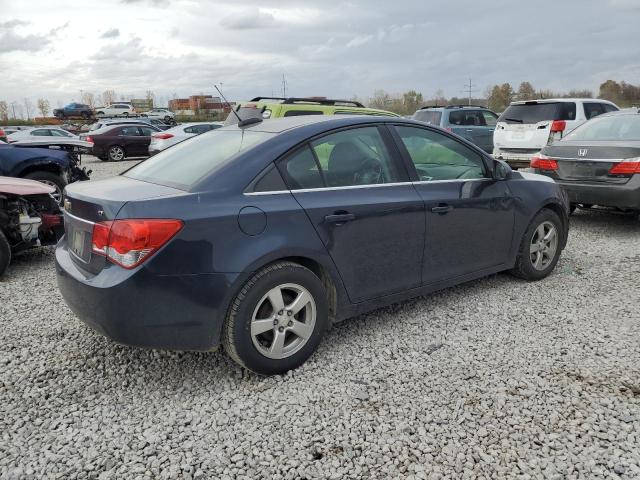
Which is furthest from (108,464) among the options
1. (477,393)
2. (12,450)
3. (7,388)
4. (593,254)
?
(593,254)

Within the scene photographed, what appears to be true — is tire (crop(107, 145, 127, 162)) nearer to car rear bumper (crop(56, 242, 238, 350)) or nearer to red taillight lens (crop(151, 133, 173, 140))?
red taillight lens (crop(151, 133, 173, 140))

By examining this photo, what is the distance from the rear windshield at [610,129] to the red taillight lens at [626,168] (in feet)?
1.79

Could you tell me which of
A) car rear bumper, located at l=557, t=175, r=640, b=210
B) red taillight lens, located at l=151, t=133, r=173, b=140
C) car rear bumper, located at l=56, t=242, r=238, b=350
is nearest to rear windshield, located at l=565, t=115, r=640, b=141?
car rear bumper, located at l=557, t=175, r=640, b=210

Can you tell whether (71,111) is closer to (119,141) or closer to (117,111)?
(117,111)

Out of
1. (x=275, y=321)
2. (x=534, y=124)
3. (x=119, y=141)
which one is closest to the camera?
(x=275, y=321)

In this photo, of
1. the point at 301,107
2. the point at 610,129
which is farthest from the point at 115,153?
the point at 610,129

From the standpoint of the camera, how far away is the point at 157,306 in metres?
2.72

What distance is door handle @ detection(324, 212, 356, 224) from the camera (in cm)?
320

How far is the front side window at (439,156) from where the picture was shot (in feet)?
12.5

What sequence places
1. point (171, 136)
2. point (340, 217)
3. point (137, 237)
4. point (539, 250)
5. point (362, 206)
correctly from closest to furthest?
1. point (137, 237)
2. point (340, 217)
3. point (362, 206)
4. point (539, 250)
5. point (171, 136)

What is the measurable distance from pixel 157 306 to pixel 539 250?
3558 millimetres

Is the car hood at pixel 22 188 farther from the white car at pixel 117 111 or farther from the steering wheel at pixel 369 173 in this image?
the white car at pixel 117 111

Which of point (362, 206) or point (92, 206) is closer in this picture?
point (92, 206)

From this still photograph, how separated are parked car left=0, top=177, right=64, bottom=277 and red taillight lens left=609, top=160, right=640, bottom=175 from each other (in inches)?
254
